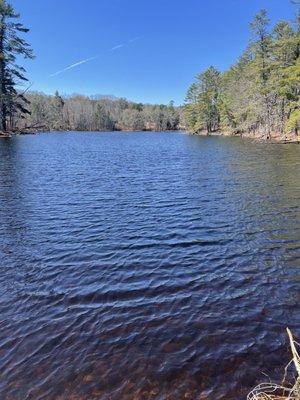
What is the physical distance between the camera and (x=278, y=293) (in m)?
9.74

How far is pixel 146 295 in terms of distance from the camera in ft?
32.2

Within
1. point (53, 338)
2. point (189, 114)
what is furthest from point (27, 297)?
point (189, 114)

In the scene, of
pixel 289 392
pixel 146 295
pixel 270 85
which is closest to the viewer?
pixel 289 392

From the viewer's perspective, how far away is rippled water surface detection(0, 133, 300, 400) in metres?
6.90

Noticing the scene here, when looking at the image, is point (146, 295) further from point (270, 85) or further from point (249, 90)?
point (249, 90)

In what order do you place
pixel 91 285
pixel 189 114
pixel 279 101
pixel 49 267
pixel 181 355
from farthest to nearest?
pixel 189 114 → pixel 279 101 → pixel 49 267 → pixel 91 285 → pixel 181 355

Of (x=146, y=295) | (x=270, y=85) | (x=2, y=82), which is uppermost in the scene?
(x=2, y=82)

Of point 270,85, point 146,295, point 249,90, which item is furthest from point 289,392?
point 249,90

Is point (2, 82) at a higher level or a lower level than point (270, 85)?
higher

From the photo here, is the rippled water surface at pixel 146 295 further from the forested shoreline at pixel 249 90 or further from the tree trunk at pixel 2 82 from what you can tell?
the tree trunk at pixel 2 82

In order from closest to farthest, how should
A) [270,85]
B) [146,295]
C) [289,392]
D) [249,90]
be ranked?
[289,392], [146,295], [270,85], [249,90]

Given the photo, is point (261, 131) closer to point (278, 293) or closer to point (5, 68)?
point (5, 68)

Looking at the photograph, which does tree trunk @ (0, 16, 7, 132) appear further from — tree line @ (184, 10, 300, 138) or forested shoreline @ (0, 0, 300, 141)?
tree line @ (184, 10, 300, 138)

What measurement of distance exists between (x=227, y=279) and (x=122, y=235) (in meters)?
5.25
